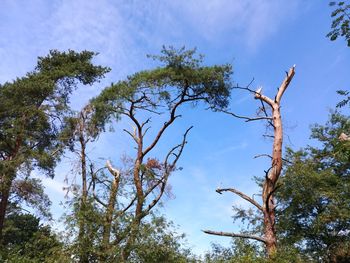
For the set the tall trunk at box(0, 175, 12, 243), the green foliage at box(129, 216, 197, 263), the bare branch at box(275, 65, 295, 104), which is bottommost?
the green foliage at box(129, 216, 197, 263)

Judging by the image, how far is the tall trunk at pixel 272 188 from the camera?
10.9m

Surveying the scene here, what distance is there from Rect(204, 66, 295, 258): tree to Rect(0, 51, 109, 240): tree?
1044cm

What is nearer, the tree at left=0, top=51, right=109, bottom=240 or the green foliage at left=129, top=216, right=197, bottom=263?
the green foliage at left=129, top=216, right=197, bottom=263

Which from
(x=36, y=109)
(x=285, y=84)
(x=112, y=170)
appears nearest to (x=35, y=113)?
(x=36, y=109)

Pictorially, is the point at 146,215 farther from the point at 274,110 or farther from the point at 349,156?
the point at 349,156

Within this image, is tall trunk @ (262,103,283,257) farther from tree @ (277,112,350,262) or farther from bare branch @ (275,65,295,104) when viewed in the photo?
tree @ (277,112,350,262)

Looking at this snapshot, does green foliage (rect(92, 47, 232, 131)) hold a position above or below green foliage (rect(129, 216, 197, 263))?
above

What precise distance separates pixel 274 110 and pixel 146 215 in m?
5.97

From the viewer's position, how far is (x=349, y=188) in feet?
63.2

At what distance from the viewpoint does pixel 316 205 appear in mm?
20781

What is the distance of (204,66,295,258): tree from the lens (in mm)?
10867

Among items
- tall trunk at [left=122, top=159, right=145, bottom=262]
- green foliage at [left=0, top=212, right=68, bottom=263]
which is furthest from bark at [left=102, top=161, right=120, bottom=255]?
green foliage at [left=0, top=212, right=68, bottom=263]

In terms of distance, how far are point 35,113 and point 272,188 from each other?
12755mm

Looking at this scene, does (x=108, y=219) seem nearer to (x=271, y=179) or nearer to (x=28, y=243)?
(x=28, y=243)
